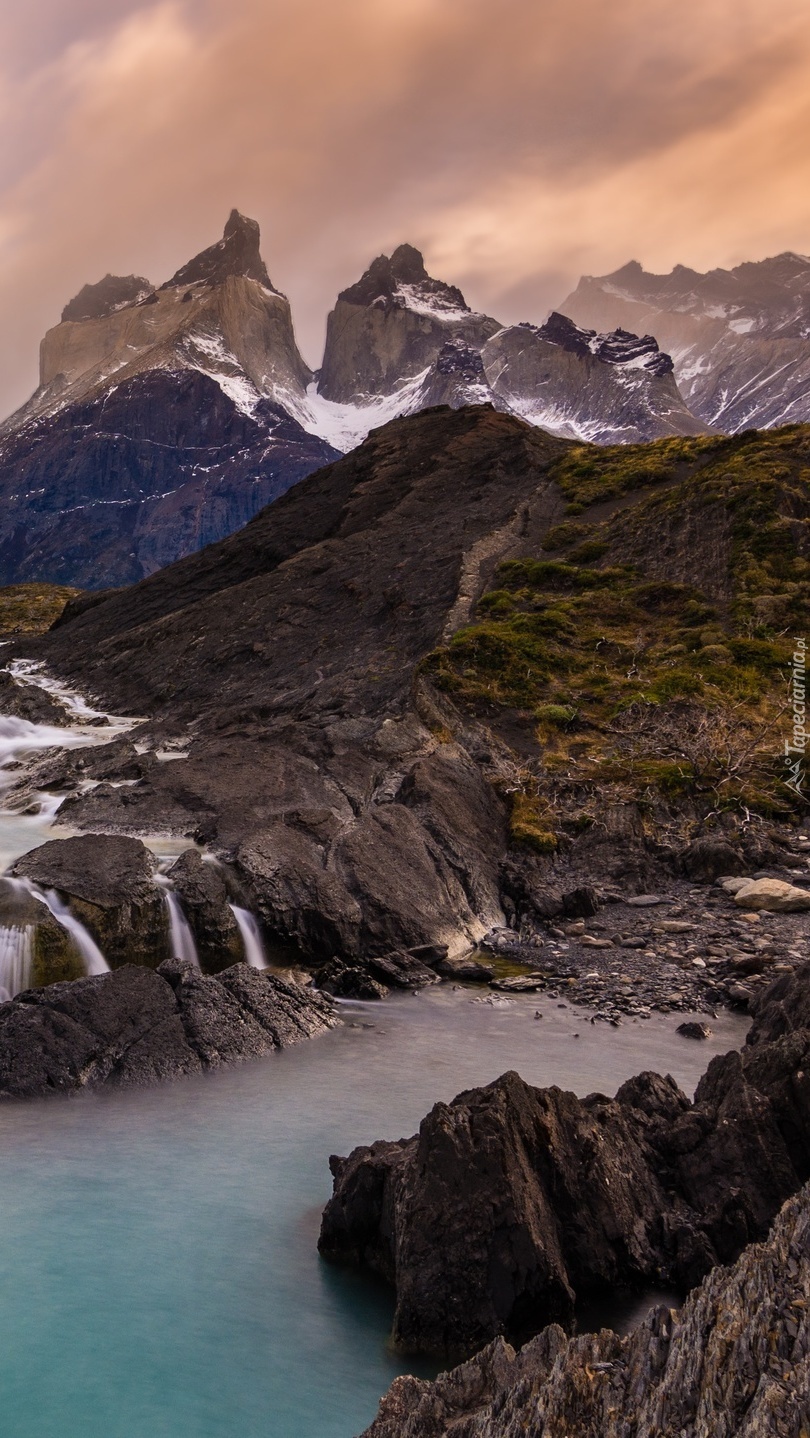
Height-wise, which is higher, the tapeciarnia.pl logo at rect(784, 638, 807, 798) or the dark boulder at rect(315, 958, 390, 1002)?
the tapeciarnia.pl logo at rect(784, 638, 807, 798)

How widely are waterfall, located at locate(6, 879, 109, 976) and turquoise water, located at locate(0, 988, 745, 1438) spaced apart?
5.46 m

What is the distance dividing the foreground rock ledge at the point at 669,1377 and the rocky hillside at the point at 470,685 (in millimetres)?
16635

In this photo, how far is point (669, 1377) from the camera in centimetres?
654

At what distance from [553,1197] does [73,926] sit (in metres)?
14.4

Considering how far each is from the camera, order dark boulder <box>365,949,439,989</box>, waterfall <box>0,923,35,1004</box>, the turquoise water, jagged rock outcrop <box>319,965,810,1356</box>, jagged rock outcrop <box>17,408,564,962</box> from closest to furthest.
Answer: the turquoise water, jagged rock outcrop <box>319,965,810,1356</box>, waterfall <box>0,923,35,1004</box>, dark boulder <box>365,949,439,989</box>, jagged rock outcrop <box>17,408,564,962</box>

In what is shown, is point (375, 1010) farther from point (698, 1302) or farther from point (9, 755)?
point (9, 755)

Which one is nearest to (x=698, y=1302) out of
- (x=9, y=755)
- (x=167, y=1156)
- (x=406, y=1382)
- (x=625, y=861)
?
(x=406, y=1382)

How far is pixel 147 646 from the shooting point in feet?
228

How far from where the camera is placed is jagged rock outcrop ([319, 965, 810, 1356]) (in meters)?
10.4

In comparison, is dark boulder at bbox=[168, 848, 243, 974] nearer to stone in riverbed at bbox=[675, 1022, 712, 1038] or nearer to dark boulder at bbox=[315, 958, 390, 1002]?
dark boulder at bbox=[315, 958, 390, 1002]

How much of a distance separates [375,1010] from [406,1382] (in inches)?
536

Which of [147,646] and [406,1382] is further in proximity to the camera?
[147,646]

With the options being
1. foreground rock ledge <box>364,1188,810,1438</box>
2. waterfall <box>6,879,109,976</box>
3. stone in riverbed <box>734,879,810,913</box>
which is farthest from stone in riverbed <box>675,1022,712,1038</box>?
waterfall <box>6,879,109,976</box>

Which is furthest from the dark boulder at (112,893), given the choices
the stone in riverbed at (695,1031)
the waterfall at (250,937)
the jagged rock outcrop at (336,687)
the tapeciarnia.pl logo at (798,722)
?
the tapeciarnia.pl logo at (798,722)
